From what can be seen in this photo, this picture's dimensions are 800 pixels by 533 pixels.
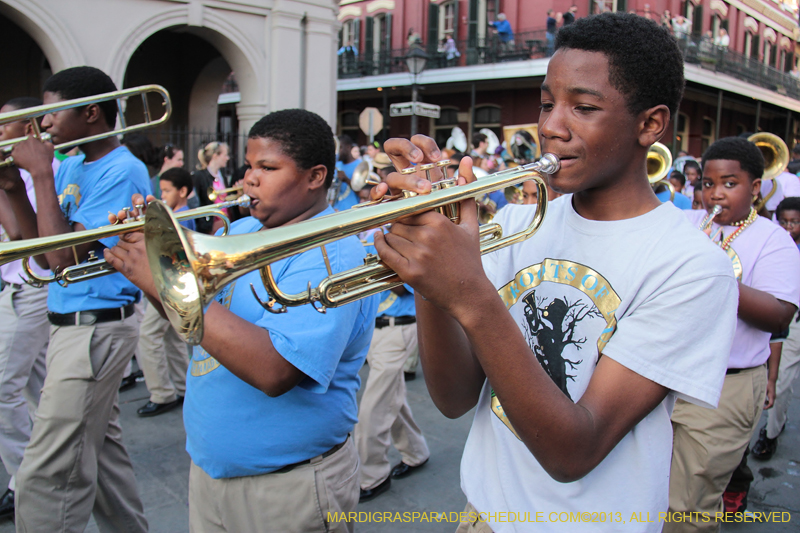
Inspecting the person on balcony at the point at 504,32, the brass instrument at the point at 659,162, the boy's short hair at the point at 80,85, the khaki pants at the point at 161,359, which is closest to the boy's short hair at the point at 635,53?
the boy's short hair at the point at 80,85

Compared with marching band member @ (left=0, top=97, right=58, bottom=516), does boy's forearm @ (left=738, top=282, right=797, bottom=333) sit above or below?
above

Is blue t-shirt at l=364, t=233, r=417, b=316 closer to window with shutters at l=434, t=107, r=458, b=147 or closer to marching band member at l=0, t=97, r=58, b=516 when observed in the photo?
marching band member at l=0, t=97, r=58, b=516

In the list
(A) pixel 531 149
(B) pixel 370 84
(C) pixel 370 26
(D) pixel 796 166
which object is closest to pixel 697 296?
(D) pixel 796 166

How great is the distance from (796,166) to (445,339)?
839 centimetres

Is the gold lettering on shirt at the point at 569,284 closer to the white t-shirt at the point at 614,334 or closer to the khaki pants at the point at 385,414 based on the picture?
the white t-shirt at the point at 614,334

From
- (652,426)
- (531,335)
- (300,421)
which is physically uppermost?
(531,335)

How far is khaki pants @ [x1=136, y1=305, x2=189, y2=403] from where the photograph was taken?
494 centimetres

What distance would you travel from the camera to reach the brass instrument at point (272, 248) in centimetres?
125

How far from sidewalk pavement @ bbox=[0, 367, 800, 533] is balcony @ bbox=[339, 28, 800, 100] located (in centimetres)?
1594

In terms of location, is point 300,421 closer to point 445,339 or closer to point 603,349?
point 445,339

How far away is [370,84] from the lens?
24.3 meters

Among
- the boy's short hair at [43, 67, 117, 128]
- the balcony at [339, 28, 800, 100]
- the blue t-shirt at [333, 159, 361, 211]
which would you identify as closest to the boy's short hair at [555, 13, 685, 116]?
the boy's short hair at [43, 67, 117, 128]

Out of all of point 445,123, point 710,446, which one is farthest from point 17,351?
point 445,123

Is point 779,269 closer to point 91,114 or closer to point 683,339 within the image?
point 683,339
